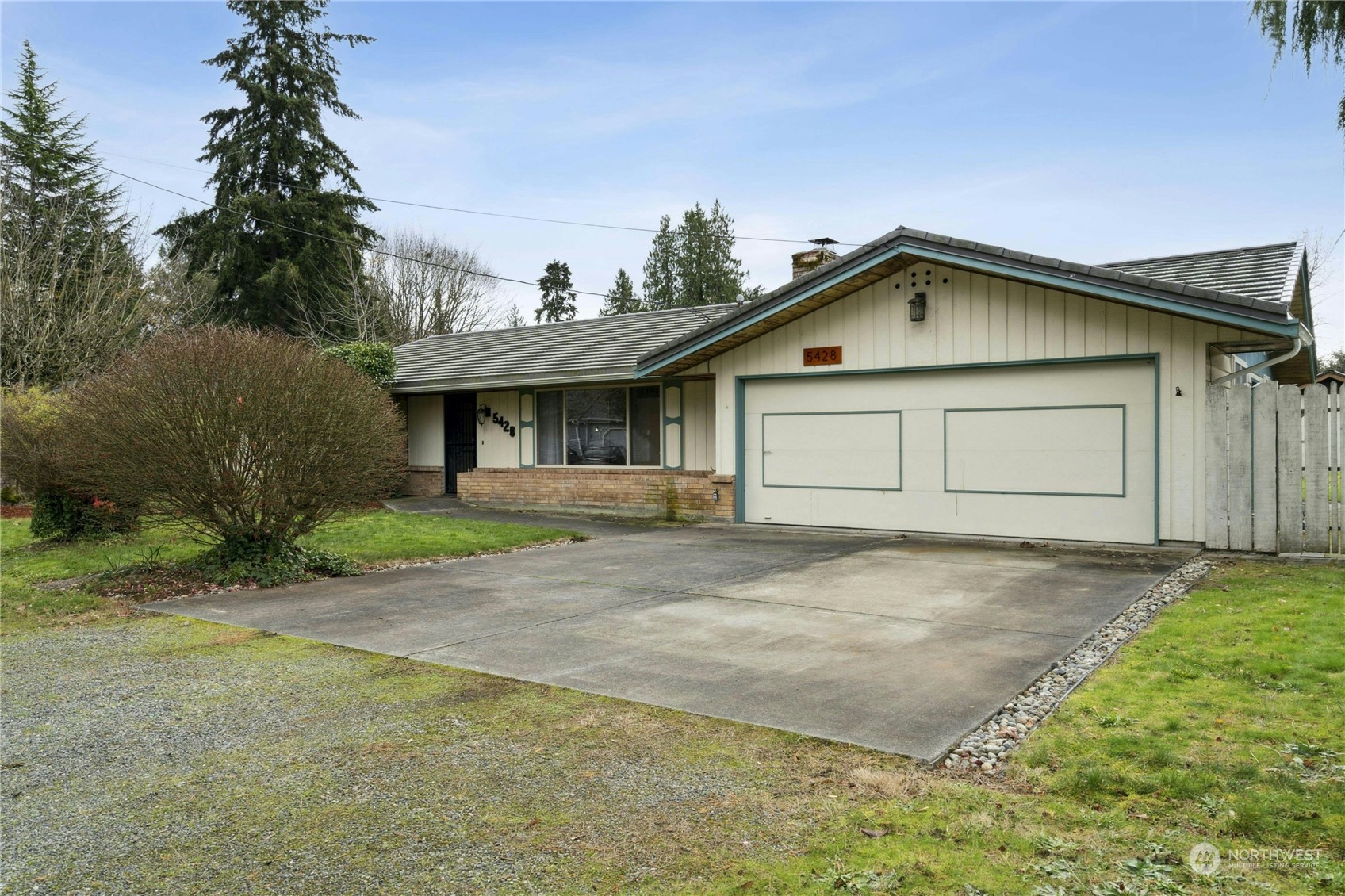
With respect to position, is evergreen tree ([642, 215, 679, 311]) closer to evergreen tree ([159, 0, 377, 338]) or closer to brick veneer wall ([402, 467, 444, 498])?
evergreen tree ([159, 0, 377, 338])

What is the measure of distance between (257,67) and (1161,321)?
106ft

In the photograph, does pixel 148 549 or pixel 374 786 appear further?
pixel 148 549

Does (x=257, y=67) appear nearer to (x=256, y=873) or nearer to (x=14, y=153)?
(x=14, y=153)

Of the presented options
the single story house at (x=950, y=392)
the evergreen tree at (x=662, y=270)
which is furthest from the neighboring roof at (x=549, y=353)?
the evergreen tree at (x=662, y=270)

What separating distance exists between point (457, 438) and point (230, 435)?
11839 millimetres

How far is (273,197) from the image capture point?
3159 cm

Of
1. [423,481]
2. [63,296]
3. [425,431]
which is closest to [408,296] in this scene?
[63,296]

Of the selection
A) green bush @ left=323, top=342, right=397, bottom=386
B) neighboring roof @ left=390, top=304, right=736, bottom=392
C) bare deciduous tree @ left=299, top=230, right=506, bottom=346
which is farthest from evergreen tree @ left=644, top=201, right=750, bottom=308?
green bush @ left=323, top=342, right=397, bottom=386

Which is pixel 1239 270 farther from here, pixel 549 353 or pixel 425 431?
pixel 425 431

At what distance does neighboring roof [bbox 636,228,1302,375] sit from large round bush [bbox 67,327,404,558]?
5980mm

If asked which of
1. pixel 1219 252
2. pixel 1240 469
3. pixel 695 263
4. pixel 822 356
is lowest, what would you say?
pixel 1240 469

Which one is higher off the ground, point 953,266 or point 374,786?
point 953,266

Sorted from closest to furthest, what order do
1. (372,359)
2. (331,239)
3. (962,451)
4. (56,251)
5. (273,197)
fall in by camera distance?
(962,451), (372,359), (56,251), (273,197), (331,239)

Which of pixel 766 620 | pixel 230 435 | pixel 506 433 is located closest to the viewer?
pixel 766 620
